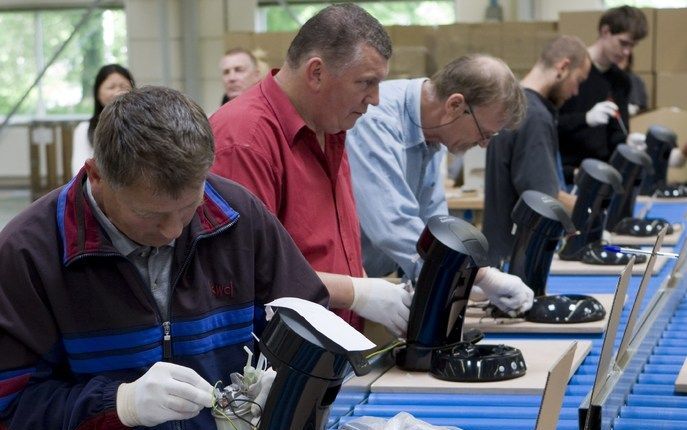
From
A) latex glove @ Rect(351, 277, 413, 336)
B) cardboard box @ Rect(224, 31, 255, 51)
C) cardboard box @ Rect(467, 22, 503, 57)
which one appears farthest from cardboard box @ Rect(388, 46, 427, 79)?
latex glove @ Rect(351, 277, 413, 336)

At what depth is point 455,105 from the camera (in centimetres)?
273

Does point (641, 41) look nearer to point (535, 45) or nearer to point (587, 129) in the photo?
point (535, 45)

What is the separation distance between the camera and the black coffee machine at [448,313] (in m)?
1.99

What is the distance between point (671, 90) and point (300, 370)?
22.6 feet

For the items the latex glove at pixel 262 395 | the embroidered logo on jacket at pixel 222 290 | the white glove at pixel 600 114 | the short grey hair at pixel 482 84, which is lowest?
the latex glove at pixel 262 395

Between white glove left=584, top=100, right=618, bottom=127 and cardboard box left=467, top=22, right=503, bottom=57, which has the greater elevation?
cardboard box left=467, top=22, right=503, bottom=57

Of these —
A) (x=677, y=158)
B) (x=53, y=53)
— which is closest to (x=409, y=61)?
(x=677, y=158)

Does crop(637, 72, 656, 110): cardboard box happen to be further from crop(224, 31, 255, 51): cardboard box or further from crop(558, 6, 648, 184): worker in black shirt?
crop(224, 31, 255, 51): cardboard box

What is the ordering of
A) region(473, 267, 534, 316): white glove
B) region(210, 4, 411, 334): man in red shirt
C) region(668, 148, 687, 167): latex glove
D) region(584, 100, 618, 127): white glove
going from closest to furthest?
region(210, 4, 411, 334): man in red shirt → region(473, 267, 534, 316): white glove → region(584, 100, 618, 127): white glove → region(668, 148, 687, 167): latex glove

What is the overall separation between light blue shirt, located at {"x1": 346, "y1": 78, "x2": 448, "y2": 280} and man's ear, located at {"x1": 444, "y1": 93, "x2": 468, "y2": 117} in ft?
0.25

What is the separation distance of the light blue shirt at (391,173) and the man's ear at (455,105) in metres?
0.08

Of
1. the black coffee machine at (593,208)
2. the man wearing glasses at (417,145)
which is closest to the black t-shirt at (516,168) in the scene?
the black coffee machine at (593,208)

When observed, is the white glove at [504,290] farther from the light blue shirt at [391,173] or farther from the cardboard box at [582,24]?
the cardboard box at [582,24]

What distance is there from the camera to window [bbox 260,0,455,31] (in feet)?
37.7
